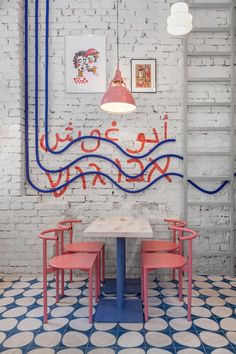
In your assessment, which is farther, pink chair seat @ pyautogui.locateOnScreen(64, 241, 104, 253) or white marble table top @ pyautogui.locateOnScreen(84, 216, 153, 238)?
pink chair seat @ pyautogui.locateOnScreen(64, 241, 104, 253)

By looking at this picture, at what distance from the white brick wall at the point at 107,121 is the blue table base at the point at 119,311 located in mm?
698

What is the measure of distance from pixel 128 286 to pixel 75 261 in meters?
0.78

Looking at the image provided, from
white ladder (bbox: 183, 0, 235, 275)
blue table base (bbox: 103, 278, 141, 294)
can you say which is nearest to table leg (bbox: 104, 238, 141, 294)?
blue table base (bbox: 103, 278, 141, 294)

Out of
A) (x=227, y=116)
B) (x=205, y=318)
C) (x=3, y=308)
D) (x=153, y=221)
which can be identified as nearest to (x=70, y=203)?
(x=153, y=221)

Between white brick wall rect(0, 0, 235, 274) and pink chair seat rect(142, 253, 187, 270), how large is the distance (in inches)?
27.5

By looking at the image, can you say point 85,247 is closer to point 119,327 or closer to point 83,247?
A: point 83,247

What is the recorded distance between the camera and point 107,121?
3232 mm

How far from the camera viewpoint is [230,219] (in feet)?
10.5

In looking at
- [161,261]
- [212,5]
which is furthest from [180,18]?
[161,261]

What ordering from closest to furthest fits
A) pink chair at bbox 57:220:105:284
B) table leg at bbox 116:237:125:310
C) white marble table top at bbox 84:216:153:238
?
white marble table top at bbox 84:216:153:238 < table leg at bbox 116:237:125:310 < pink chair at bbox 57:220:105:284

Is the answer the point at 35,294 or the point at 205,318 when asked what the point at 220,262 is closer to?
the point at 205,318

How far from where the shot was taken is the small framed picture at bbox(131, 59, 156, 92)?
10.5 ft

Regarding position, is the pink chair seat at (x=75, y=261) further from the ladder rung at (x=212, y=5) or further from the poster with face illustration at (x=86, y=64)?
the ladder rung at (x=212, y=5)

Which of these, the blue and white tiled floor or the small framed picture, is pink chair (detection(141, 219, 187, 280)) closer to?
the blue and white tiled floor
